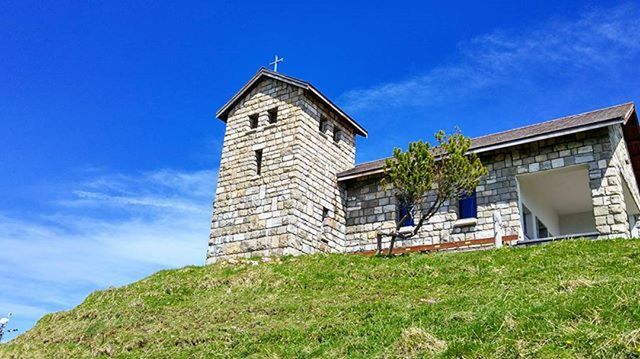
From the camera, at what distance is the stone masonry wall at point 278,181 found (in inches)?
723

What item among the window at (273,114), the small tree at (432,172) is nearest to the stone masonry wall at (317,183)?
the window at (273,114)

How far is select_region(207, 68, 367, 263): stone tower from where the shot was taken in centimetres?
1845

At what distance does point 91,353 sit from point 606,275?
30.5 ft

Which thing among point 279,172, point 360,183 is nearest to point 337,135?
point 360,183

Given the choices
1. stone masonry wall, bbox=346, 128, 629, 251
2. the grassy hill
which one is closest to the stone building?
stone masonry wall, bbox=346, 128, 629, 251

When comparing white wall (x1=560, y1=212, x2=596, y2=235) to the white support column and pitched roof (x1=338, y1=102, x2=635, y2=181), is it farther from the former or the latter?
the white support column

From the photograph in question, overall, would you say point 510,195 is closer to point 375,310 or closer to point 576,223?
point 576,223

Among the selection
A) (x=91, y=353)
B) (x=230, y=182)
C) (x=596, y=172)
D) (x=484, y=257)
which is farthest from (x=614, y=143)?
(x=91, y=353)

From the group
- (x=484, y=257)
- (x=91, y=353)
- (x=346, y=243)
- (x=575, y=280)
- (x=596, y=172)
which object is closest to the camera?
(x=575, y=280)

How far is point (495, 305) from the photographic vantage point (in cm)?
817

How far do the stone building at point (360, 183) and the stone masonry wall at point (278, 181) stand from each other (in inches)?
1.7

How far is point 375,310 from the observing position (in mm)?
9406

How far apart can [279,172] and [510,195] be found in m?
7.61

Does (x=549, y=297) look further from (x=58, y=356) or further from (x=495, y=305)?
(x=58, y=356)
